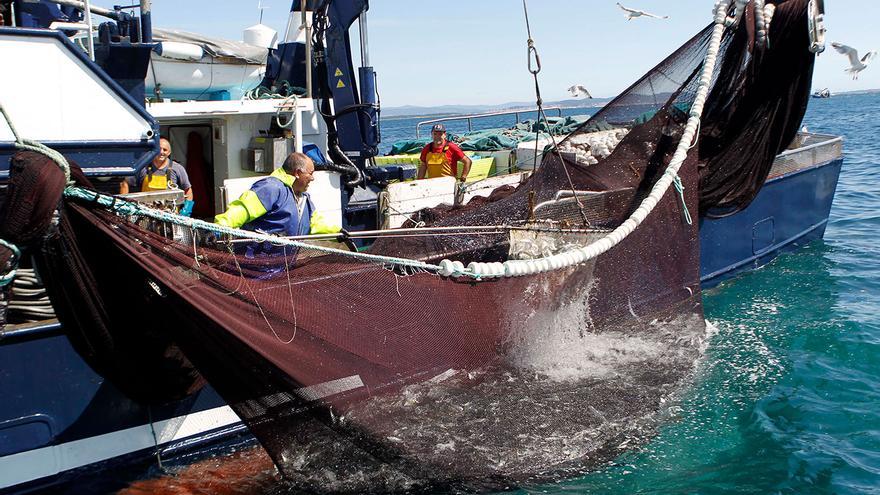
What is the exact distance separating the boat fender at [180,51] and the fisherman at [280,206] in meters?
2.68

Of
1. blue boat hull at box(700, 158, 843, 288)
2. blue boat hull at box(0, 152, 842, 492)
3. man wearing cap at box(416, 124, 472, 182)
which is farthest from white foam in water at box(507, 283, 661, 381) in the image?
man wearing cap at box(416, 124, 472, 182)

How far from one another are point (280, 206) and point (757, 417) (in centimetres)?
407

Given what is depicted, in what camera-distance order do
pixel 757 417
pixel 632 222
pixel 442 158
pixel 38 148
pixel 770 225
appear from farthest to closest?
pixel 770 225
pixel 442 158
pixel 757 417
pixel 632 222
pixel 38 148

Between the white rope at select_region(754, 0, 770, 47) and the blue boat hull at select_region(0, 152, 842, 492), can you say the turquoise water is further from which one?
the white rope at select_region(754, 0, 770, 47)

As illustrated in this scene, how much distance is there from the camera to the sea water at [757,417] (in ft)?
17.5

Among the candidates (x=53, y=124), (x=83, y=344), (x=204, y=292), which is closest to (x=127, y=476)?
(x=83, y=344)

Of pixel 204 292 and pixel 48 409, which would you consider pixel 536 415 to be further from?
pixel 48 409

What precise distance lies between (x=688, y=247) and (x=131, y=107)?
4.25 meters

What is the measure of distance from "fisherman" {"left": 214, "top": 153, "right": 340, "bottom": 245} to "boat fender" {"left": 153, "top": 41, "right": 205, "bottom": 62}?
2.68 metres

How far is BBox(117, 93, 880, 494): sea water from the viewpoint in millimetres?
5324

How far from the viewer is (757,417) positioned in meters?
6.24

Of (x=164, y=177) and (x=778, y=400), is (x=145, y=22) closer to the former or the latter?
(x=164, y=177)

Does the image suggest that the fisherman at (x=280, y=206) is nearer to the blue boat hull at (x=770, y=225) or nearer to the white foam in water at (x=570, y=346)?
the white foam in water at (x=570, y=346)

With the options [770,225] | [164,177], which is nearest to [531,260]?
[164,177]
